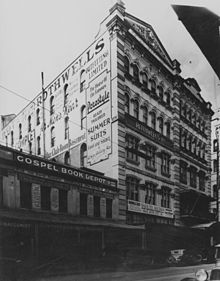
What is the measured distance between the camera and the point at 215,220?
10.6 feet

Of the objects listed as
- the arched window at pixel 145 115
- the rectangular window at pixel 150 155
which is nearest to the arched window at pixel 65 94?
the arched window at pixel 145 115

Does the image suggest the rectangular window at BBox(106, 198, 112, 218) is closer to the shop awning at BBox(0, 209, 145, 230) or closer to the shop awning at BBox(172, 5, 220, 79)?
the shop awning at BBox(0, 209, 145, 230)

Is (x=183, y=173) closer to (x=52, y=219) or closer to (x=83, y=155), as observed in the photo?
(x=83, y=155)

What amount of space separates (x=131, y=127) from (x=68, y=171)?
0.67 meters

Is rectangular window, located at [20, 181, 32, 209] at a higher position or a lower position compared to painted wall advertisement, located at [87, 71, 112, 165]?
lower

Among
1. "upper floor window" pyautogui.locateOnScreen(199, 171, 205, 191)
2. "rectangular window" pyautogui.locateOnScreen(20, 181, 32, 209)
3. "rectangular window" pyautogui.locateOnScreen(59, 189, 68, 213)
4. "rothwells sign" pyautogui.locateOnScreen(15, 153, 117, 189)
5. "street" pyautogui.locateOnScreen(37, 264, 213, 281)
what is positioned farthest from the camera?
"upper floor window" pyautogui.locateOnScreen(199, 171, 205, 191)

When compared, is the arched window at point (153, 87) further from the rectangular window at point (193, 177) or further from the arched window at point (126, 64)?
the rectangular window at point (193, 177)

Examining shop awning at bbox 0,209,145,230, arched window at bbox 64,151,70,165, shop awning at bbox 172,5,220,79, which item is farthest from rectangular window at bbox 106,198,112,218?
shop awning at bbox 172,5,220,79

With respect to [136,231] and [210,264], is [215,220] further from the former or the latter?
[136,231]

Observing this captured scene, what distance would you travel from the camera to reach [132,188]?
313 centimetres

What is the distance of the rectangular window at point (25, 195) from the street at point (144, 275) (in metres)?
0.59

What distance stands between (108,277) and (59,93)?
152 cm

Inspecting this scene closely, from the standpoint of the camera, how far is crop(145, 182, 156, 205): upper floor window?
3.17m

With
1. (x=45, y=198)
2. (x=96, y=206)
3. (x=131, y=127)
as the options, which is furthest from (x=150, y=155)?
(x=45, y=198)
